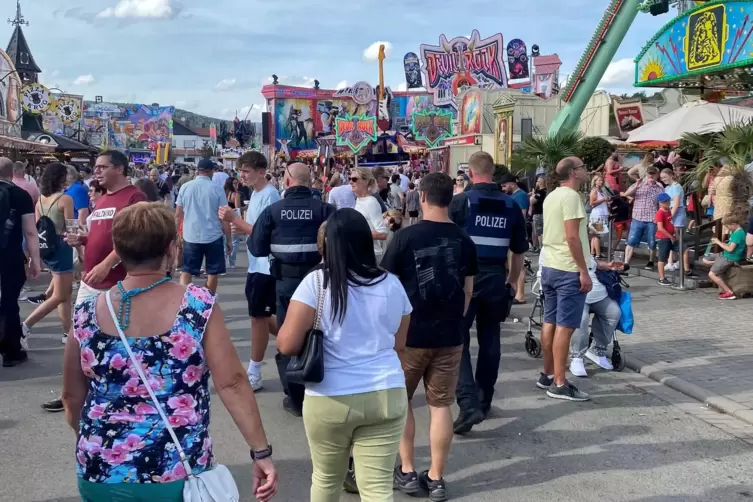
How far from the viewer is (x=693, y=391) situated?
20.5 feet

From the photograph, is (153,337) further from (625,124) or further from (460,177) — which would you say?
(625,124)

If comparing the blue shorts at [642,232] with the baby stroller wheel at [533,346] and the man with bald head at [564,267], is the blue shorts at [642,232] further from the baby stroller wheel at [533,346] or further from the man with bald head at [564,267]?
the man with bald head at [564,267]

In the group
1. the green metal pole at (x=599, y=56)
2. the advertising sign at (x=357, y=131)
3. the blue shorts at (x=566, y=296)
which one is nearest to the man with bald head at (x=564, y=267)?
the blue shorts at (x=566, y=296)

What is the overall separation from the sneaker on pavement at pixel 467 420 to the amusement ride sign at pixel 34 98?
3610cm

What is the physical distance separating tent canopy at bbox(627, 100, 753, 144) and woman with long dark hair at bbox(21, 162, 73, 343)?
431 inches

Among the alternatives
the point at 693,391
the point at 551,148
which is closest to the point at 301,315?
the point at 693,391

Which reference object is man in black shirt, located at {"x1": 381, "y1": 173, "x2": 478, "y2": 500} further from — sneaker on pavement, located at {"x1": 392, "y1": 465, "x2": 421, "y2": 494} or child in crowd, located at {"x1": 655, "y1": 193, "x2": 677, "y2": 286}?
child in crowd, located at {"x1": 655, "y1": 193, "x2": 677, "y2": 286}

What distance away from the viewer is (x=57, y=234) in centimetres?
729

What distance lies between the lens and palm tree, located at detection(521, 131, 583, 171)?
16.2 meters

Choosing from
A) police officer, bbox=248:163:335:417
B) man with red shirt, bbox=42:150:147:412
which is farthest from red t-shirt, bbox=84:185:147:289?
police officer, bbox=248:163:335:417

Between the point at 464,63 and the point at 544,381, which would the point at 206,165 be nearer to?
the point at 544,381

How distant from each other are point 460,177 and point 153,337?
7.57m

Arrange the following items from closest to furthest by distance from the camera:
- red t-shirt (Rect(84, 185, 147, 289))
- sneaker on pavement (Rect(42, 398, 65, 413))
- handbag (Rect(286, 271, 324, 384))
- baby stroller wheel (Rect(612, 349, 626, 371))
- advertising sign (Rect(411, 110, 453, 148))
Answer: handbag (Rect(286, 271, 324, 384)) < red t-shirt (Rect(84, 185, 147, 289)) < sneaker on pavement (Rect(42, 398, 65, 413)) < baby stroller wheel (Rect(612, 349, 626, 371)) < advertising sign (Rect(411, 110, 453, 148))

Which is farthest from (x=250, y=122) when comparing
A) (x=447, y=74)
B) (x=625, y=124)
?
(x=625, y=124)
